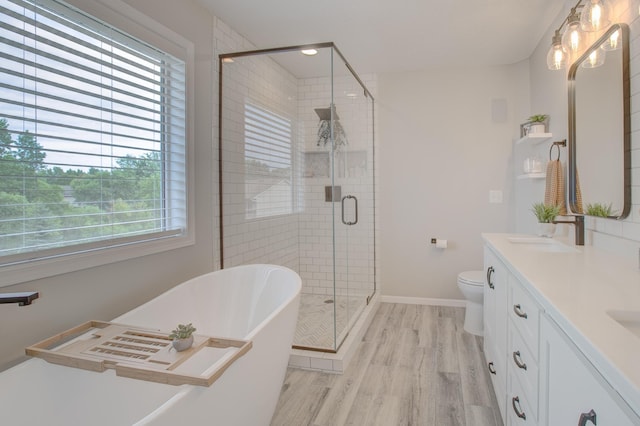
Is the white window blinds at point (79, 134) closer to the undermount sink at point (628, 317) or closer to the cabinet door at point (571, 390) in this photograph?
the cabinet door at point (571, 390)

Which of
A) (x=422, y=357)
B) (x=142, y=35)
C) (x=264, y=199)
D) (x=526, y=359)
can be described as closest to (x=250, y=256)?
(x=264, y=199)

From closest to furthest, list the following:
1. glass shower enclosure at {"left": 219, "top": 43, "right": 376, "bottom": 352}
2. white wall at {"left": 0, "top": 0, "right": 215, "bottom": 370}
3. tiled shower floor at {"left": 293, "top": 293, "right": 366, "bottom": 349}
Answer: white wall at {"left": 0, "top": 0, "right": 215, "bottom": 370} < tiled shower floor at {"left": 293, "top": 293, "right": 366, "bottom": 349} < glass shower enclosure at {"left": 219, "top": 43, "right": 376, "bottom": 352}

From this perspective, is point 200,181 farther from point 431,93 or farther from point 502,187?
point 502,187

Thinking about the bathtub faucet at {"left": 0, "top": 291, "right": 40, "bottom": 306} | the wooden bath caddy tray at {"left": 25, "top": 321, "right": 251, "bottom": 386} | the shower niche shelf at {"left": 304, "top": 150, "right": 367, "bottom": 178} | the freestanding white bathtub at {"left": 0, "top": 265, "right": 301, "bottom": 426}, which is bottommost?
the freestanding white bathtub at {"left": 0, "top": 265, "right": 301, "bottom": 426}

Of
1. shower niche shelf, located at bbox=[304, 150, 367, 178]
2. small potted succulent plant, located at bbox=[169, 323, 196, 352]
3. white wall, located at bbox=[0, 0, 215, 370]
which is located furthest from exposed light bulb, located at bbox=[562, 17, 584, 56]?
small potted succulent plant, located at bbox=[169, 323, 196, 352]

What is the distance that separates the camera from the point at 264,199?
10.8 feet

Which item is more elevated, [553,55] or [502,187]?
[553,55]

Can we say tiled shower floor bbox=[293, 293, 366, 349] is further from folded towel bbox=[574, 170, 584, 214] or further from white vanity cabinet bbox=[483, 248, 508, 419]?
folded towel bbox=[574, 170, 584, 214]

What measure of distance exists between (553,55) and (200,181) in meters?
2.49

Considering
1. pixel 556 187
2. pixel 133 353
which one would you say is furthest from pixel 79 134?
pixel 556 187

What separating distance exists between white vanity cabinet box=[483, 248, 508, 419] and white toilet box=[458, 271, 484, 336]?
65 cm

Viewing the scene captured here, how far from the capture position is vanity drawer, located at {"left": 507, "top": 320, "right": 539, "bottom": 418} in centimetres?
131

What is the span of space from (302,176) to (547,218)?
1975 mm

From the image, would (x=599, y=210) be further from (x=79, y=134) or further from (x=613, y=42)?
(x=79, y=134)
